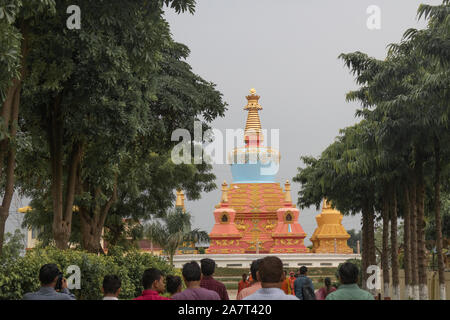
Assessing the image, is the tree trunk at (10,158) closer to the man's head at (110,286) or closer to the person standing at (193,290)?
the man's head at (110,286)

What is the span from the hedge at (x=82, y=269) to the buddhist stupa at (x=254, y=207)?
30378mm

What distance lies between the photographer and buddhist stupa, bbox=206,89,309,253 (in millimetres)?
53750

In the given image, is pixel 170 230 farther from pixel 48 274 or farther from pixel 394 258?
pixel 48 274

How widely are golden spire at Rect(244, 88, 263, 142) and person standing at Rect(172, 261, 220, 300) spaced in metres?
51.8

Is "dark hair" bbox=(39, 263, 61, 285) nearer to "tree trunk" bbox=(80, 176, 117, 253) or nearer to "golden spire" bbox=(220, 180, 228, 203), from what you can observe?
"tree trunk" bbox=(80, 176, 117, 253)

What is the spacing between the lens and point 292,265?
50438 mm

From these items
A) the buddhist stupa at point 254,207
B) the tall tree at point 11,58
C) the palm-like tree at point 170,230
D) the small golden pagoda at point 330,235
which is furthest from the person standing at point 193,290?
the small golden pagoda at point 330,235

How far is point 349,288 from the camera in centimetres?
646

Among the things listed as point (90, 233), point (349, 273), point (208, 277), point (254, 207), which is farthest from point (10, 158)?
point (254, 207)

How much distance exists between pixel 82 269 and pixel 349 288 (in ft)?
36.6

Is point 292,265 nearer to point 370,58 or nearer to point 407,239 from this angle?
point 407,239

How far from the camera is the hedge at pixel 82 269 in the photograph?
12.3 metres

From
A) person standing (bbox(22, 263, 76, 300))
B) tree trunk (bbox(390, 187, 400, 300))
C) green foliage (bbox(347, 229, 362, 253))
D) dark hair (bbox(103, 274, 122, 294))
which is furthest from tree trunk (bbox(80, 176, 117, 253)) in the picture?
green foliage (bbox(347, 229, 362, 253))
